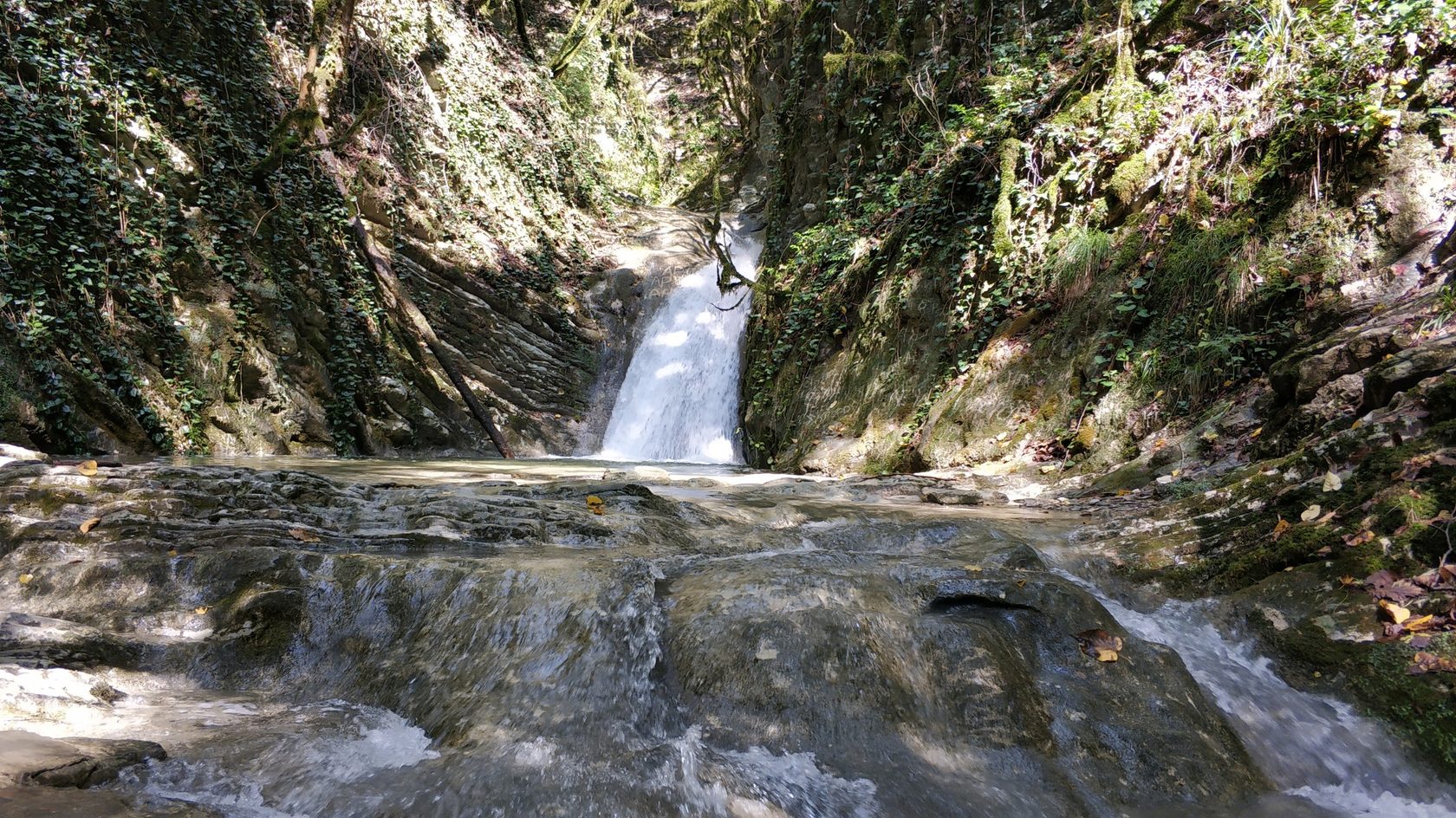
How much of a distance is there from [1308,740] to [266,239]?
10.3 m

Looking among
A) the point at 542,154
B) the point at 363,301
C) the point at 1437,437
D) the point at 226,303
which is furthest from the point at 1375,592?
the point at 542,154

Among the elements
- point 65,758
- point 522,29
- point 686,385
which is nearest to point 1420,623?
point 65,758

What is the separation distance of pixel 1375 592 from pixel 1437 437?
2.27 feet

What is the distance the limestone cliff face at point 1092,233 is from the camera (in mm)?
4398

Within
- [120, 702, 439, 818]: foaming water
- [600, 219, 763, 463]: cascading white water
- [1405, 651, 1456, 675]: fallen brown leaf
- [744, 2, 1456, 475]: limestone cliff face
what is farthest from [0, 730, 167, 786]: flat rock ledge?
[600, 219, 763, 463]: cascading white water

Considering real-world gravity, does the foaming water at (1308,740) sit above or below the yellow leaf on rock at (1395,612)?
Answer: below

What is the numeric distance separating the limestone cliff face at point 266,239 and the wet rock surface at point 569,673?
12.7 ft

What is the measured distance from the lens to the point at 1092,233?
599 cm

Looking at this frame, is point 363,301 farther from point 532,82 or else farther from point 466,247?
point 532,82

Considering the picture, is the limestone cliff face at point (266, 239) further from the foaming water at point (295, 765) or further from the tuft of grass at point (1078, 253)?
the tuft of grass at point (1078, 253)

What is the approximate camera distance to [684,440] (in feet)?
37.6

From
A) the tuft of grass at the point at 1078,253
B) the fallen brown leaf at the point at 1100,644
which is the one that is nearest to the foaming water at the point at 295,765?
the fallen brown leaf at the point at 1100,644

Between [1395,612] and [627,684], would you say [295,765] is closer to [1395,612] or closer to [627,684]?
[627,684]

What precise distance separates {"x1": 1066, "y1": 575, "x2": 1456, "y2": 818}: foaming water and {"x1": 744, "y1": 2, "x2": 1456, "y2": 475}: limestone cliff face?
1.56 meters
